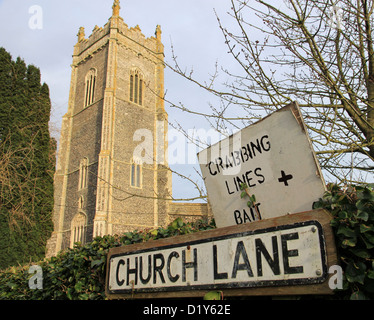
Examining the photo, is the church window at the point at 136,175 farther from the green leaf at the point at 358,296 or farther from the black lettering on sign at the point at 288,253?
the green leaf at the point at 358,296

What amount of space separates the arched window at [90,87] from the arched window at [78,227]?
367 inches

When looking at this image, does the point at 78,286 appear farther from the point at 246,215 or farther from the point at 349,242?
the point at 349,242

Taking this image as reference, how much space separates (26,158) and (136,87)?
1593 cm

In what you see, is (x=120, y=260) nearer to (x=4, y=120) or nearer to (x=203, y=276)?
(x=203, y=276)

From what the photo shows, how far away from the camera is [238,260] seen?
125 cm

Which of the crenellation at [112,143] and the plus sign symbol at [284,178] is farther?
the crenellation at [112,143]

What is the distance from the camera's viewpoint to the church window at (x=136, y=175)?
23406 millimetres

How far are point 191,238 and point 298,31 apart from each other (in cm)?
263

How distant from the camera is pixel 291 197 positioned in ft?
4.37

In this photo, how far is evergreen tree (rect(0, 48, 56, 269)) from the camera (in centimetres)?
1108

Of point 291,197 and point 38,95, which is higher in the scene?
→ point 38,95

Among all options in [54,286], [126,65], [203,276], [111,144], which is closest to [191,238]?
[203,276]

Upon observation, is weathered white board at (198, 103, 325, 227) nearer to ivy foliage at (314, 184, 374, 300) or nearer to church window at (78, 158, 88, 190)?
ivy foliage at (314, 184, 374, 300)

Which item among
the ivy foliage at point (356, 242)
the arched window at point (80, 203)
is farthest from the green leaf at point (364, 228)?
the arched window at point (80, 203)
